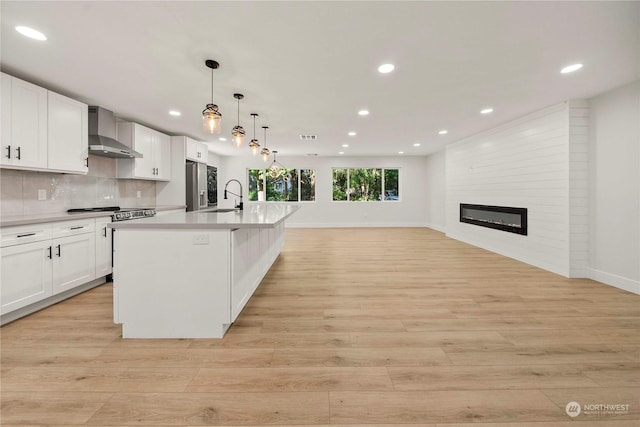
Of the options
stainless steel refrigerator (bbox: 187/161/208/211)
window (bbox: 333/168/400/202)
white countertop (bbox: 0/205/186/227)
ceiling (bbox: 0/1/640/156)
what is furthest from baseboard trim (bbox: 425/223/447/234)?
white countertop (bbox: 0/205/186/227)

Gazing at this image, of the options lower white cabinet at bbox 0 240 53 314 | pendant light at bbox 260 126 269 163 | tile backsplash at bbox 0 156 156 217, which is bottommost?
lower white cabinet at bbox 0 240 53 314

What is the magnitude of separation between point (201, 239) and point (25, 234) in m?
1.91

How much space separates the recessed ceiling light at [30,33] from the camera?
2148 mm

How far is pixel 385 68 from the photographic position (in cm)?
287

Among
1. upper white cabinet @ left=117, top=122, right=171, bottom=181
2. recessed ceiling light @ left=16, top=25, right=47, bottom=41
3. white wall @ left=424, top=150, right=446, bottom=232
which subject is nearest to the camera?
recessed ceiling light @ left=16, top=25, right=47, bottom=41

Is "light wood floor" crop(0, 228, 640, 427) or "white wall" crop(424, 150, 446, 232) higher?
"white wall" crop(424, 150, 446, 232)

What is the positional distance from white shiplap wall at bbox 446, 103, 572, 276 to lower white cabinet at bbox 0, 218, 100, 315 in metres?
6.43

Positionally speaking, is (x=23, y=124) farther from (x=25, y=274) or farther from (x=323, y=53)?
(x=323, y=53)

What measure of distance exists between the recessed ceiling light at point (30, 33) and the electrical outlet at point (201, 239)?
2094 millimetres

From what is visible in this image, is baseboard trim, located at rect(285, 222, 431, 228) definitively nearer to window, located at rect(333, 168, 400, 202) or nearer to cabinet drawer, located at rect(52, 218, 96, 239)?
window, located at rect(333, 168, 400, 202)

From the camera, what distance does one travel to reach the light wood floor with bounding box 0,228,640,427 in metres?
1.46

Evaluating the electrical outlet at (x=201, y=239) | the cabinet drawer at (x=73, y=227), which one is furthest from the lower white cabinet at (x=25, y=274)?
the electrical outlet at (x=201, y=239)

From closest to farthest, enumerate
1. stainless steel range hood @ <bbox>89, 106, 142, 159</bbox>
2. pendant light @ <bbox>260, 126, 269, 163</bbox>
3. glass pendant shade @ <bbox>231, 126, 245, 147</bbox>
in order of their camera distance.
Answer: glass pendant shade @ <bbox>231, 126, 245, 147</bbox> → stainless steel range hood @ <bbox>89, 106, 142, 159</bbox> → pendant light @ <bbox>260, 126, 269, 163</bbox>

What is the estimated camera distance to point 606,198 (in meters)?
3.62
